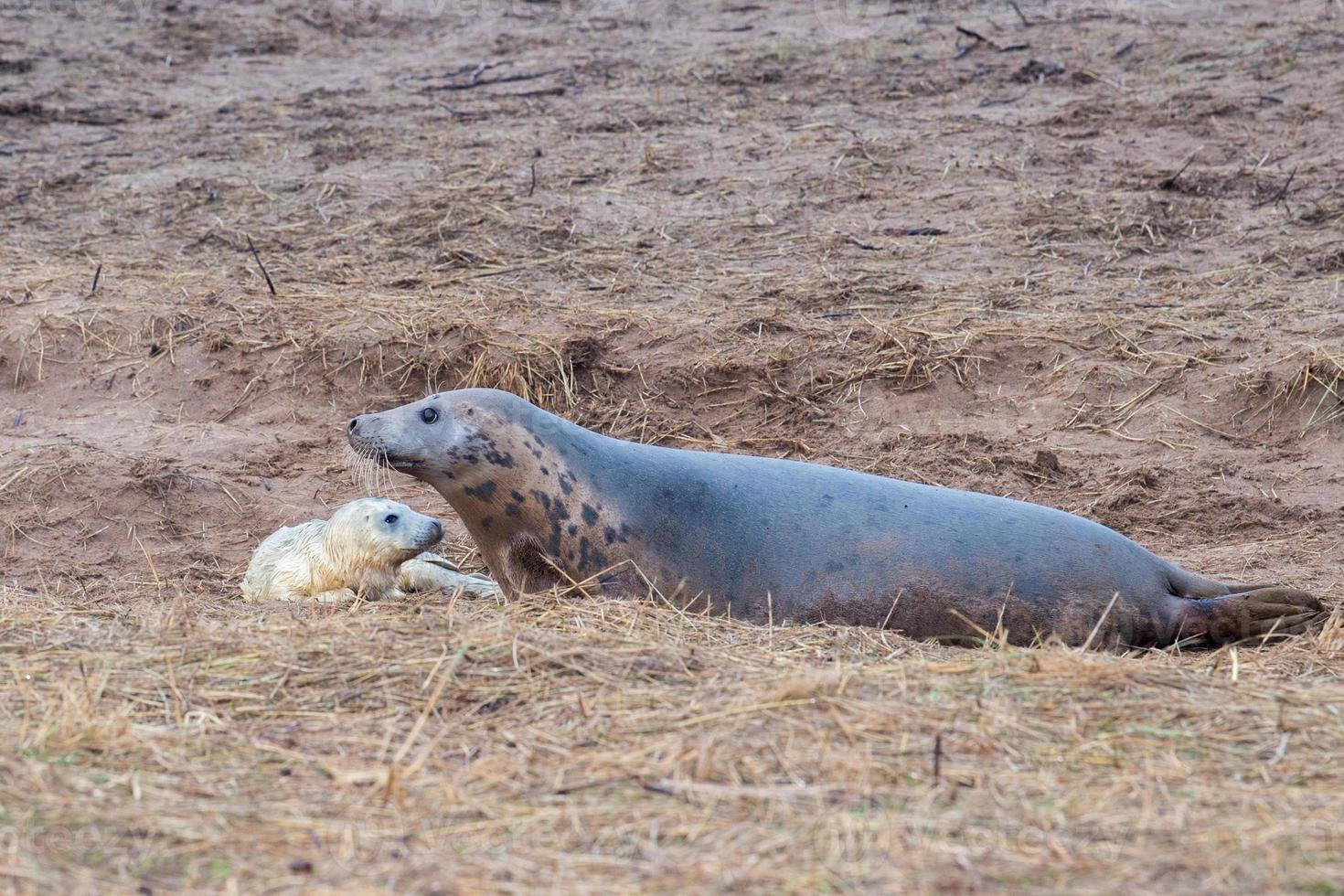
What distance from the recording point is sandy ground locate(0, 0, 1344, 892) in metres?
2.69

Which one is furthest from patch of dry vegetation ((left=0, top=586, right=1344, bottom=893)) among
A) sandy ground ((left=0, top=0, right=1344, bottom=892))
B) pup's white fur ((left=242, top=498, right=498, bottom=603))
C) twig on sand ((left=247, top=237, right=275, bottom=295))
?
twig on sand ((left=247, top=237, right=275, bottom=295))

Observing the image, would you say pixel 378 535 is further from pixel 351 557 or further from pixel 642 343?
pixel 642 343

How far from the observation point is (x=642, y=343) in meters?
7.16

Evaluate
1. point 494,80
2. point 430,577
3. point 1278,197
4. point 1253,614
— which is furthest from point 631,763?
point 494,80

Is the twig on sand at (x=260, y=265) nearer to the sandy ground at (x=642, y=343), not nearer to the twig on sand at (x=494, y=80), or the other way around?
the sandy ground at (x=642, y=343)

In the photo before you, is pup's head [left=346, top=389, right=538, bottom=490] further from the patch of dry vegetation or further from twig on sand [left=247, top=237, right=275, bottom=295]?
twig on sand [left=247, top=237, right=275, bottom=295]

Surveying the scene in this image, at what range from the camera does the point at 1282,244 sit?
780 cm

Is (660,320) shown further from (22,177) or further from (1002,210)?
(22,177)

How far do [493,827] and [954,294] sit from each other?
5.37 metres

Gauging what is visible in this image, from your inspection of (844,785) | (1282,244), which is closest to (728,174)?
Answer: (1282,244)

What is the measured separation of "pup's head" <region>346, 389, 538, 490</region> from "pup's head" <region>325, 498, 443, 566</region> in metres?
0.64

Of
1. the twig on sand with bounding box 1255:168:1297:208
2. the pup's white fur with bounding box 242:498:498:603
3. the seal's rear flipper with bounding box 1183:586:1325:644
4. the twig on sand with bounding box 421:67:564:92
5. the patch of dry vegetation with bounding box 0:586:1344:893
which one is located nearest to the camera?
the patch of dry vegetation with bounding box 0:586:1344:893

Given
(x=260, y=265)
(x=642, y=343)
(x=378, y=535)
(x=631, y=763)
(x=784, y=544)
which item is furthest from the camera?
(x=260, y=265)

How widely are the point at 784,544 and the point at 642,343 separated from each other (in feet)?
8.52
